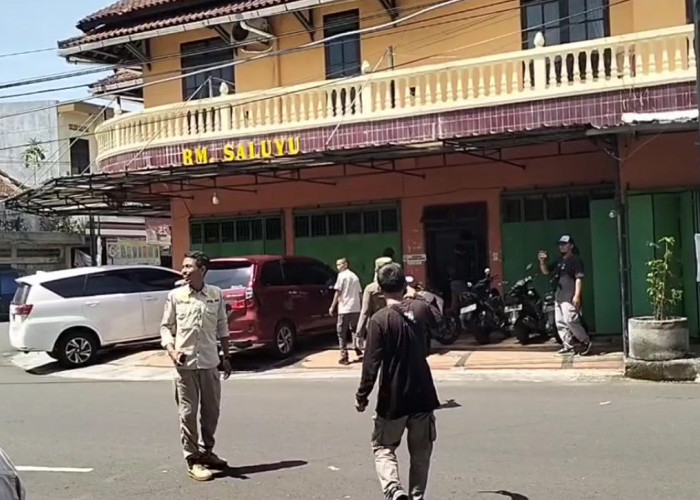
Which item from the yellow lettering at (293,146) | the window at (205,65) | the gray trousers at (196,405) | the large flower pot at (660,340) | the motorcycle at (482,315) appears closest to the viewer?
the gray trousers at (196,405)

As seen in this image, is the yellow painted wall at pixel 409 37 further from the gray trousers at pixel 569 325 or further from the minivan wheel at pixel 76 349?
the minivan wheel at pixel 76 349

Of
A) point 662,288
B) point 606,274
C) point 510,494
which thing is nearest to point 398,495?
point 510,494

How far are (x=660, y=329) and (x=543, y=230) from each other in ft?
15.3

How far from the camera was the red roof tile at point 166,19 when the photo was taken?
59.5 ft

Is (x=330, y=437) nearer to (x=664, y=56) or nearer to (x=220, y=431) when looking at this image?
(x=220, y=431)

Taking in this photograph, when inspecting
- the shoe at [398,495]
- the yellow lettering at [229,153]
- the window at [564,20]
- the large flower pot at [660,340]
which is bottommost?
the shoe at [398,495]

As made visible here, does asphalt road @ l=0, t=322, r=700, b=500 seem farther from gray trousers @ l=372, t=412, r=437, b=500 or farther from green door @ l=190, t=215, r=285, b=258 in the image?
green door @ l=190, t=215, r=285, b=258

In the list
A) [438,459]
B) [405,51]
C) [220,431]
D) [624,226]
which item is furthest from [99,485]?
[405,51]

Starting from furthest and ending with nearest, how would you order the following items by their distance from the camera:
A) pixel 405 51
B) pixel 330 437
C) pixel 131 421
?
pixel 405 51, pixel 131 421, pixel 330 437

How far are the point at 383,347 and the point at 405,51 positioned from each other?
13.0m

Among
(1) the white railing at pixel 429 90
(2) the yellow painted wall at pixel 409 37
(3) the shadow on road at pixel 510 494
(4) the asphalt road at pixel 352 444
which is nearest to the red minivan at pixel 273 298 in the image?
(4) the asphalt road at pixel 352 444

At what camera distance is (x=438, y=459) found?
729 centimetres

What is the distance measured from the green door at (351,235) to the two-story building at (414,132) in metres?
0.04

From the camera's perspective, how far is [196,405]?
710cm
